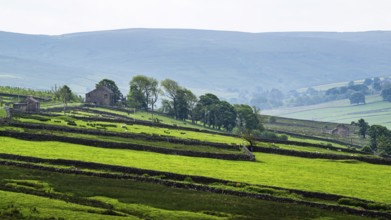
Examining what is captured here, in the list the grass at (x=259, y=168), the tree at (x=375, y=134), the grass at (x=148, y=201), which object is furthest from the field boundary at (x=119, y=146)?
the tree at (x=375, y=134)

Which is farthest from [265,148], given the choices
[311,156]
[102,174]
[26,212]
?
[26,212]

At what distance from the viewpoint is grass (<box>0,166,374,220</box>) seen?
2347 inches

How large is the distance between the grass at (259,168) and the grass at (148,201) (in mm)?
9463

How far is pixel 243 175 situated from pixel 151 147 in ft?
79.3

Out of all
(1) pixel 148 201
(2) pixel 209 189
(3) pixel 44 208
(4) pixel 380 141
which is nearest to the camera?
(3) pixel 44 208

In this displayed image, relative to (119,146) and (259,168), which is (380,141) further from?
(119,146)

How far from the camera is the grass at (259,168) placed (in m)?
79.9

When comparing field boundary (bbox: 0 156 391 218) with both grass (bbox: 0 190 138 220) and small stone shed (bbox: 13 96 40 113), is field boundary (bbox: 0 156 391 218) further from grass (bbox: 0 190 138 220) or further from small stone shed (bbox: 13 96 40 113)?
small stone shed (bbox: 13 96 40 113)

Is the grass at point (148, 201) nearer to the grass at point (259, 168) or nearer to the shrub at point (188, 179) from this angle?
the shrub at point (188, 179)

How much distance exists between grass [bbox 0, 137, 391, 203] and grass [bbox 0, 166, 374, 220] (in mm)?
9463

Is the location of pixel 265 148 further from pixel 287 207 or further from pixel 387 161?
pixel 287 207

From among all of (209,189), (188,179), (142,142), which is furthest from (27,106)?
(209,189)

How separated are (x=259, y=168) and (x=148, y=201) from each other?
31.8m

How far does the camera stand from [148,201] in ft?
214
